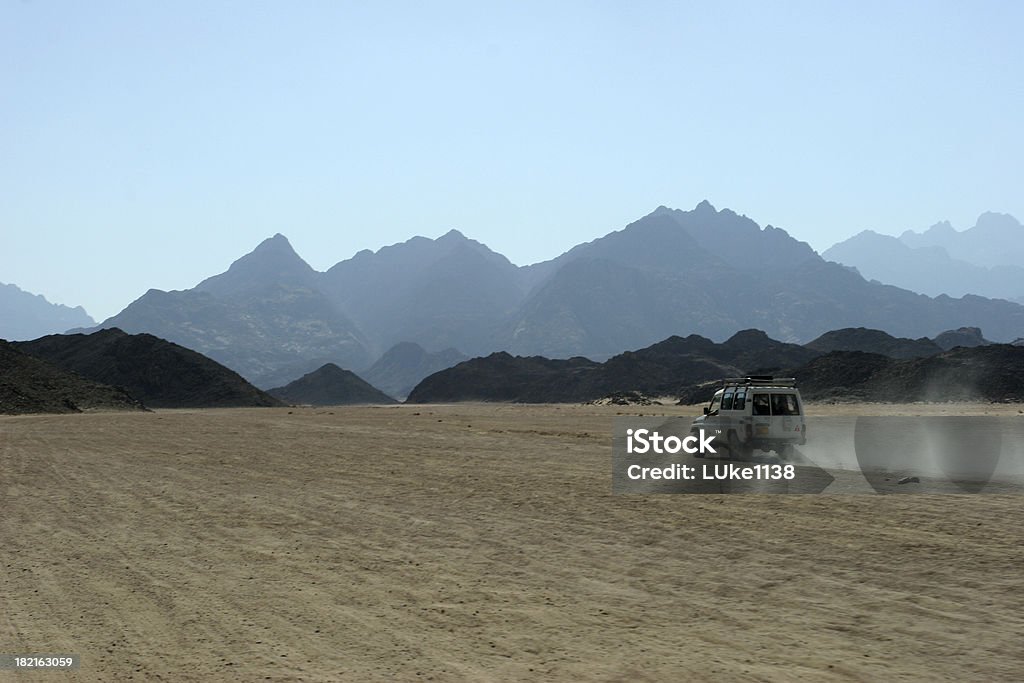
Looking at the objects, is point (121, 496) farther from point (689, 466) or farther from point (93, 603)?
point (689, 466)

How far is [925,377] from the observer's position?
8106 cm

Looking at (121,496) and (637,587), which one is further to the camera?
(121,496)

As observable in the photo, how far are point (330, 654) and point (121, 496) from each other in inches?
527

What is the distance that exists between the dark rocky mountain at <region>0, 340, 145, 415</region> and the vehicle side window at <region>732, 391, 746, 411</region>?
6281 cm

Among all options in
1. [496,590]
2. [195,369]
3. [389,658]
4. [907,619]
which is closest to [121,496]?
[496,590]

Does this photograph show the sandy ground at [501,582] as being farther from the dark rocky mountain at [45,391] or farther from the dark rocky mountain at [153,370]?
the dark rocky mountain at [153,370]

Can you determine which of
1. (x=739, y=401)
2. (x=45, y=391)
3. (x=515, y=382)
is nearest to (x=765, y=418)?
(x=739, y=401)

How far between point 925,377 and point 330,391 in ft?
358

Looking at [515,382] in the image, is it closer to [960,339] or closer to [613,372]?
[613,372]

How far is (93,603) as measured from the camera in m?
11.3

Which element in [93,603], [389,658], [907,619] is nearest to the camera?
[389,658]

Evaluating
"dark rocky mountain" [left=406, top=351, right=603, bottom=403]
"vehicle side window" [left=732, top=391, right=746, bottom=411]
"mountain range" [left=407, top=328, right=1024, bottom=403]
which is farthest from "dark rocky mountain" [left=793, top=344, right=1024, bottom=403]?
"vehicle side window" [left=732, top=391, right=746, bottom=411]

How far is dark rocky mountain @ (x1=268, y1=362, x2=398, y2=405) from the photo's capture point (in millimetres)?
157875

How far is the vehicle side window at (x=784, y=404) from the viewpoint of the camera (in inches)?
906
